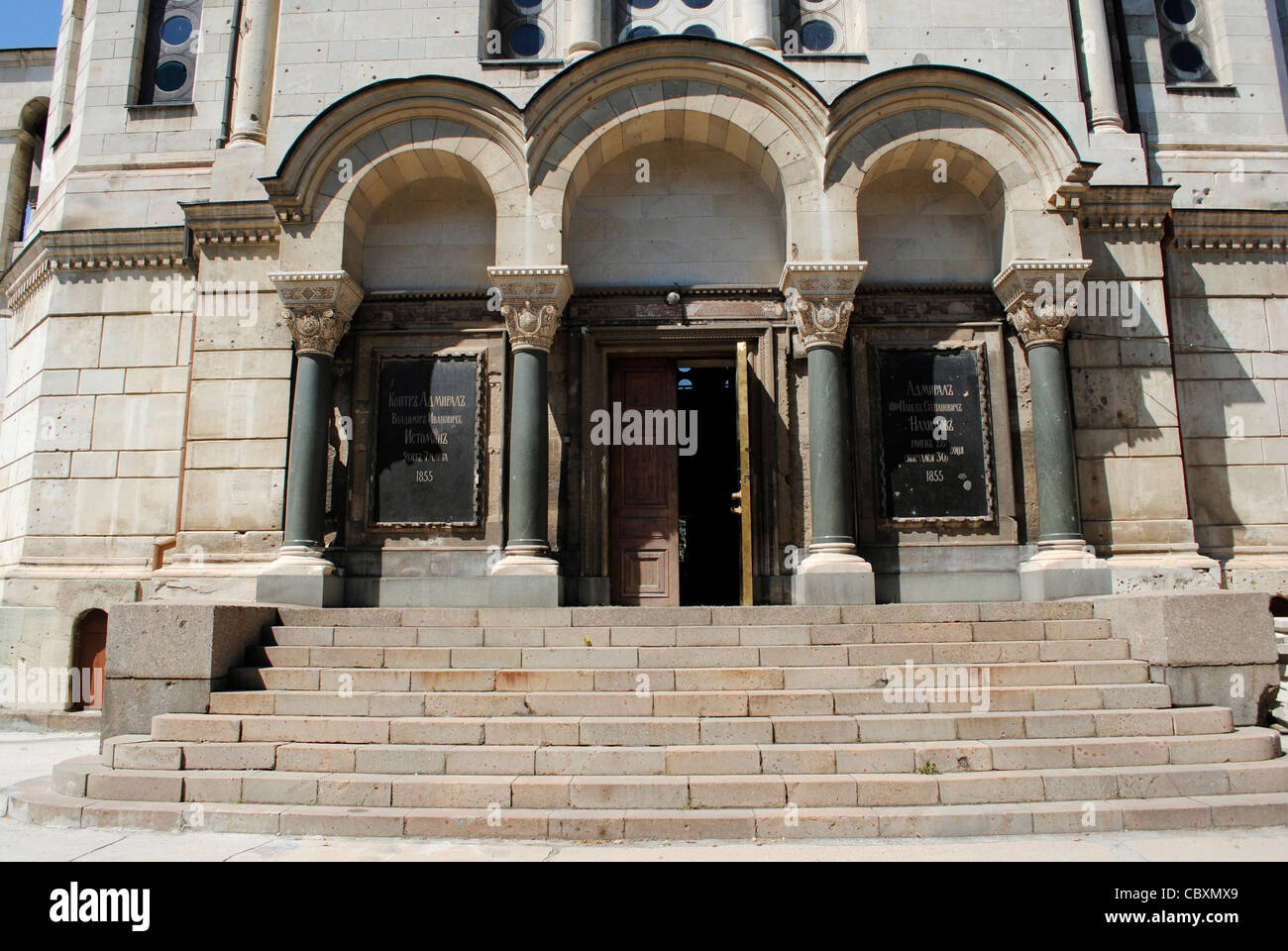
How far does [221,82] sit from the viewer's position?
13984mm

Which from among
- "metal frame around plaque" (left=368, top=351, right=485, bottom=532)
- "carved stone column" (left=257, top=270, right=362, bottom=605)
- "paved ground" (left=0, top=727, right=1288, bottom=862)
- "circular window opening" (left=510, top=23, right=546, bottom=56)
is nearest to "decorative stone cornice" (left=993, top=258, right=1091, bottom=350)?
"paved ground" (left=0, top=727, right=1288, bottom=862)

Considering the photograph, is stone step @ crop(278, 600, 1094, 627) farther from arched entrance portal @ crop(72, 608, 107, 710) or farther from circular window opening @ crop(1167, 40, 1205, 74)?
circular window opening @ crop(1167, 40, 1205, 74)

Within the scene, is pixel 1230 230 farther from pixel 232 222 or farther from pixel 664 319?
pixel 232 222

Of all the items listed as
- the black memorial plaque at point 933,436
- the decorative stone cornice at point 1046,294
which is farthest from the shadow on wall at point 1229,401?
the black memorial plaque at point 933,436

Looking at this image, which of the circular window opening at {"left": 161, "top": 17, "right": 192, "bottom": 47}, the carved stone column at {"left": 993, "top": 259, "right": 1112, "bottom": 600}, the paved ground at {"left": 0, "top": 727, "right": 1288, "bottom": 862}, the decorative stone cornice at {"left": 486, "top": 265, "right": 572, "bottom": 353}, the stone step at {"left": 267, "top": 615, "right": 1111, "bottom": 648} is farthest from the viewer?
the circular window opening at {"left": 161, "top": 17, "right": 192, "bottom": 47}

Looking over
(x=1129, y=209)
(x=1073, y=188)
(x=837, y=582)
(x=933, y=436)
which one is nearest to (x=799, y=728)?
(x=837, y=582)

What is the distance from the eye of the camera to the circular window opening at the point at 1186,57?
1373cm

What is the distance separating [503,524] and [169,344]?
18.8 feet

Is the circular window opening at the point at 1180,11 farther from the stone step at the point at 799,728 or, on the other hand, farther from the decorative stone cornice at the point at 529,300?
the stone step at the point at 799,728

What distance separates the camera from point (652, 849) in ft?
19.6

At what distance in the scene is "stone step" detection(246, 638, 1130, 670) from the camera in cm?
856

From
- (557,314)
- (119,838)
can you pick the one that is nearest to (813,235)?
(557,314)

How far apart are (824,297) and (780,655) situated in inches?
203

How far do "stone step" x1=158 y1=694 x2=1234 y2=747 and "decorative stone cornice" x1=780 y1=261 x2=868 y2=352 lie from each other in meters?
5.61
